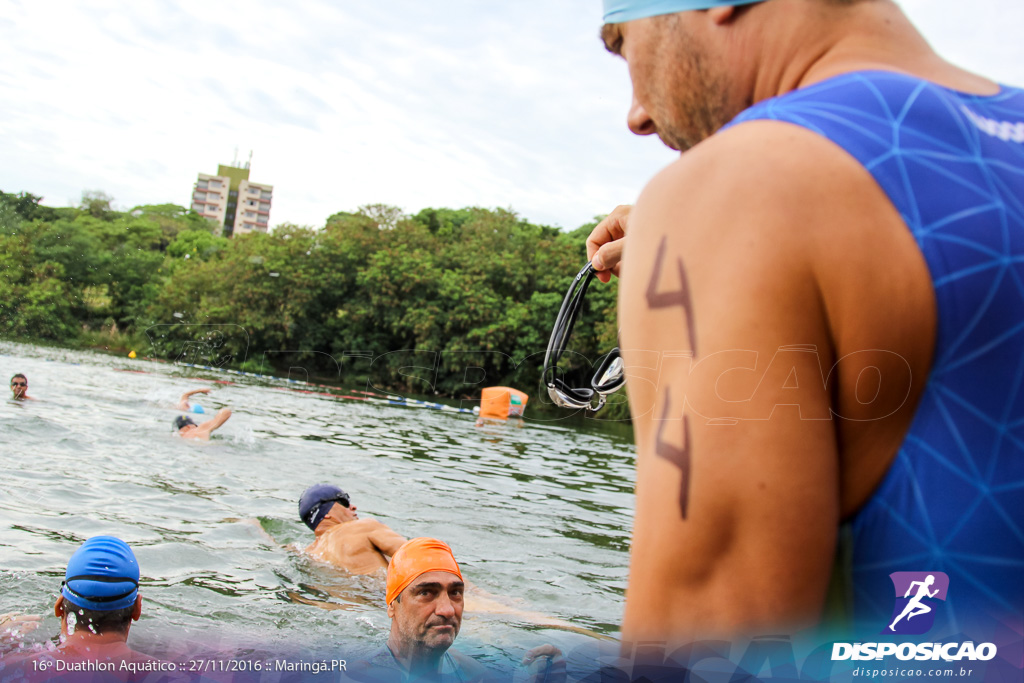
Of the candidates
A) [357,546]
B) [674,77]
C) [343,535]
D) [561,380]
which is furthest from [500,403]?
[674,77]

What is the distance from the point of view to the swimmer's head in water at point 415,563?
5.25m

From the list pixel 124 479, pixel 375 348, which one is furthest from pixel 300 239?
pixel 124 479

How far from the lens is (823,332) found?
25.1 inches

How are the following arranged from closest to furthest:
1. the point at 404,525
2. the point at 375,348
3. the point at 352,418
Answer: the point at 404,525, the point at 352,418, the point at 375,348

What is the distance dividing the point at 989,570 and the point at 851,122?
1.33 ft

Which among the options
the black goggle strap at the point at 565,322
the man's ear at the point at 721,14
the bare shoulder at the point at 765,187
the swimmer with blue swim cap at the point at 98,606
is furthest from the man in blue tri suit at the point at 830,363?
the swimmer with blue swim cap at the point at 98,606

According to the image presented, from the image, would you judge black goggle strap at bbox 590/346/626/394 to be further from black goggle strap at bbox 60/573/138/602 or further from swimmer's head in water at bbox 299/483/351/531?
swimmer's head in water at bbox 299/483/351/531

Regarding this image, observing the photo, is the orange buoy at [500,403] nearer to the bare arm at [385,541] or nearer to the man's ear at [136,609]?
the bare arm at [385,541]

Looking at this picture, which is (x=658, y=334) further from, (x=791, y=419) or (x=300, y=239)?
(x=300, y=239)

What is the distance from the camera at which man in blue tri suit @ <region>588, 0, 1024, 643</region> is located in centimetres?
62

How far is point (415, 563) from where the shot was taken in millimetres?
5312

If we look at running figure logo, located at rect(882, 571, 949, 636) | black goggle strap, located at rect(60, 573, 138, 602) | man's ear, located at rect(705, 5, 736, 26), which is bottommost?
black goggle strap, located at rect(60, 573, 138, 602)

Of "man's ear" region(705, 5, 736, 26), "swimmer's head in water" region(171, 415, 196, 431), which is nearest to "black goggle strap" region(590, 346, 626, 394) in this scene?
"man's ear" region(705, 5, 736, 26)

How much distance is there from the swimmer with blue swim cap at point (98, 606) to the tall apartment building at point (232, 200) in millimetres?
134567
